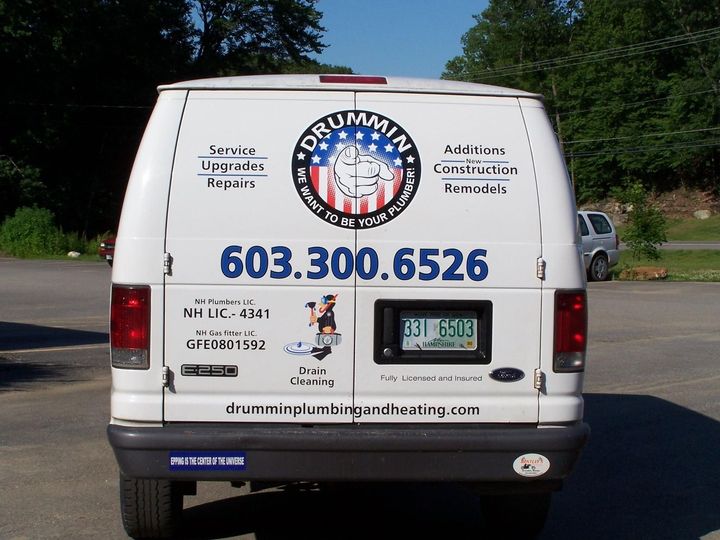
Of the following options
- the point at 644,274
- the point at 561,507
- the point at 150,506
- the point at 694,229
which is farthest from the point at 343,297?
the point at 694,229

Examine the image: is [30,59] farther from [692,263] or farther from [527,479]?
[527,479]

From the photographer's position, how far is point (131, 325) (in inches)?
181

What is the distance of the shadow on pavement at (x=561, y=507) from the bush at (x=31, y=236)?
1337 inches

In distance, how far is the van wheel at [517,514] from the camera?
5.29 m

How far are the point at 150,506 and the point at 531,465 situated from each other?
1.88 meters

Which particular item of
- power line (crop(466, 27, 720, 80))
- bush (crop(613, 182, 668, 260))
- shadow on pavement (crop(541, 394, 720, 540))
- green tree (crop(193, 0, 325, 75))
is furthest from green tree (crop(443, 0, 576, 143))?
shadow on pavement (crop(541, 394, 720, 540))

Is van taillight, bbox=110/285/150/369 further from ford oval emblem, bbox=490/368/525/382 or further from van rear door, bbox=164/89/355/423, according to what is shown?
ford oval emblem, bbox=490/368/525/382

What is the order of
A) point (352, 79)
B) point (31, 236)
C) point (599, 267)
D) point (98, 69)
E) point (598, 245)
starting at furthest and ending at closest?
1. point (98, 69)
2. point (31, 236)
3. point (599, 267)
4. point (598, 245)
5. point (352, 79)

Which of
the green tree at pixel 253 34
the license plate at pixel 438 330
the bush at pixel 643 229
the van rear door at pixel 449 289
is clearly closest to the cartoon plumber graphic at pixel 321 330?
the van rear door at pixel 449 289

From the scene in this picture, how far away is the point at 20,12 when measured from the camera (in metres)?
44.6

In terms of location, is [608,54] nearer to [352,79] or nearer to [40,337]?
[40,337]

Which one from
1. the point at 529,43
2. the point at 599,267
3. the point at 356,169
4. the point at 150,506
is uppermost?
the point at 529,43

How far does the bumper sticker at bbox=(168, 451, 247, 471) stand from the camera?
14.8 feet

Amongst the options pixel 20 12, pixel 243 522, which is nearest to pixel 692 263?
pixel 20 12
